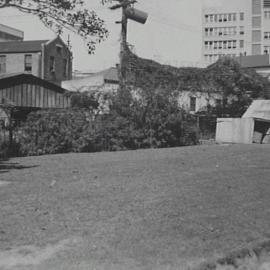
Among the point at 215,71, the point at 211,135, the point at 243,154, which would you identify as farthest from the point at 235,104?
the point at 243,154

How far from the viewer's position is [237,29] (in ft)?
338

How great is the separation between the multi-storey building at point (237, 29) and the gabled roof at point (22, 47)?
48.9 meters

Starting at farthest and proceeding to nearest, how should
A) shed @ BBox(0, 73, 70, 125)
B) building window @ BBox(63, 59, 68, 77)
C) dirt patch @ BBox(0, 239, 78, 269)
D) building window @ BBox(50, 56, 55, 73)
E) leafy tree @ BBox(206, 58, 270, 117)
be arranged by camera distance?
1. building window @ BBox(63, 59, 68, 77)
2. building window @ BBox(50, 56, 55, 73)
3. leafy tree @ BBox(206, 58, 270, 117)
4. shed @ BBox(0, 73, 70, 125)
5. dirt patch @ BBox(0, 239, 78, 269)

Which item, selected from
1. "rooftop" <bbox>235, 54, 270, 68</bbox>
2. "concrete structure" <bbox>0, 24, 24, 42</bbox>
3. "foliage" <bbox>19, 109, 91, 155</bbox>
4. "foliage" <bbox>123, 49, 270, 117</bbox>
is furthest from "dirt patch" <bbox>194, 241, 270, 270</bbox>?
"concrete structure" <bbox>0, 24, 24, 42</bbox>

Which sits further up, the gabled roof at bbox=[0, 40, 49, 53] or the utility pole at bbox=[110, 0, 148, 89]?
the gabled roof at bbox=[0, 40, 49, 53]

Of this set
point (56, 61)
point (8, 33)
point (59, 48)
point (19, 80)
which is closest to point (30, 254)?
point (19, 80)

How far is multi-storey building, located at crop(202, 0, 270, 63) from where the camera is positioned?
9869 centimetres

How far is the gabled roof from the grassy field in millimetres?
48235

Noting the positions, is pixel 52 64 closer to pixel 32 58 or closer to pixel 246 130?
pixel 32 58

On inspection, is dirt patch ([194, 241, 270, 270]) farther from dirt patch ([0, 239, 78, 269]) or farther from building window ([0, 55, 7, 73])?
building window ([0, 55, 7, 73])

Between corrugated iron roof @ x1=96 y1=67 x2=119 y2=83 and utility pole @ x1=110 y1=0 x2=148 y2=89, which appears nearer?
utility pole @ x1=110 y1=0 x2=148 y2=89

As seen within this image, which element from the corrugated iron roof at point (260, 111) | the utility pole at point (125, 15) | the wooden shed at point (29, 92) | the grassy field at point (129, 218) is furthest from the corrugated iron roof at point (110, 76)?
the grassy field at point (129, 218)

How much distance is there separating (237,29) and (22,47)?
189 ft

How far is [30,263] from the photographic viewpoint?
5016 mm
